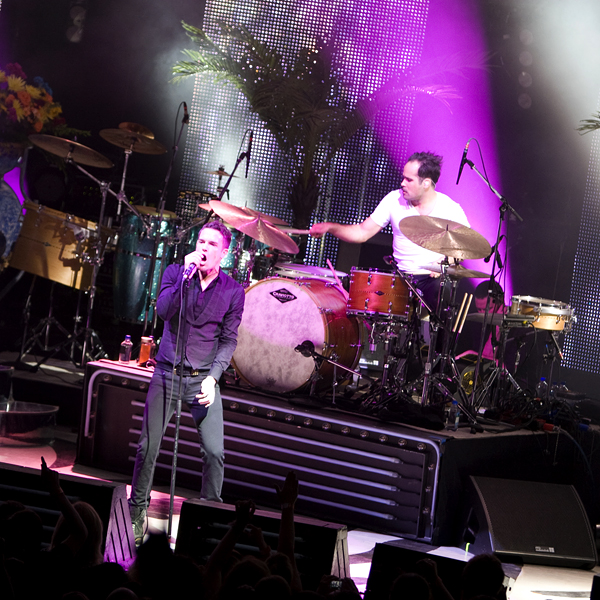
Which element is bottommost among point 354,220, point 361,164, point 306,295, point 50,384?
point 50,384

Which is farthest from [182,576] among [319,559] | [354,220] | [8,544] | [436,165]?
[354,220]

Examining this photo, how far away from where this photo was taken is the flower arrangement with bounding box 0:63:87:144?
9031mm

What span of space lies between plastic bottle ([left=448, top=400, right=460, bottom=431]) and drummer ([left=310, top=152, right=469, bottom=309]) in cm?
103

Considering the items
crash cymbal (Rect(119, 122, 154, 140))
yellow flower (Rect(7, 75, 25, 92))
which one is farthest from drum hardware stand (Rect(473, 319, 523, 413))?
yellow flower (Rect(7, 75, 25, 92))

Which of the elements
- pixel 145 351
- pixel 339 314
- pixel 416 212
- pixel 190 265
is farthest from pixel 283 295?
pixel 190 265

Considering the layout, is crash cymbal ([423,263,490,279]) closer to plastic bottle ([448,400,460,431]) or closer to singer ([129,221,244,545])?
A: plastic bottle ([448,400,460,431])

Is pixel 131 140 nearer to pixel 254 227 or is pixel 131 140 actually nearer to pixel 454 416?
pixel 254 227

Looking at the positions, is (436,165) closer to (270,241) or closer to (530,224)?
(270,241)

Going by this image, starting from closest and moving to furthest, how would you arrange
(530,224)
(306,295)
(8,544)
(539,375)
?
(8,544), (306,295), (539,375), (530,224)

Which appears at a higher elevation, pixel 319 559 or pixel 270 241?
pixel 270 241

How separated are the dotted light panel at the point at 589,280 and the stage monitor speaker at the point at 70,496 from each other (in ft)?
28.5

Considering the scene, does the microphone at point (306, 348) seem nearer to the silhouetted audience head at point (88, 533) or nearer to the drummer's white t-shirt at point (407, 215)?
the drummer's white t-shirt at point (407, 215)

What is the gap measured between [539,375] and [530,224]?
7.10ft

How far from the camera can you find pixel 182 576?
1.97 meters
